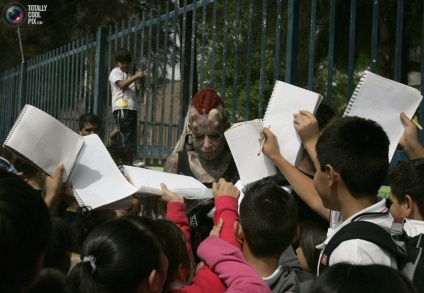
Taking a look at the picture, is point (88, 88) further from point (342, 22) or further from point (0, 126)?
point (0, 126)

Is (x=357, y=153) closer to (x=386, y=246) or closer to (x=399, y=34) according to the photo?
(x=386, y=246)

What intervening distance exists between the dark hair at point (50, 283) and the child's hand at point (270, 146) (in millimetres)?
1094

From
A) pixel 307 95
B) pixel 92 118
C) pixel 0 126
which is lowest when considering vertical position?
pixel 0 126

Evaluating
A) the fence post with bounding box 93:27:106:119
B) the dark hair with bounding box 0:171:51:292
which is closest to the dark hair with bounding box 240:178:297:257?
the dark hair with bounding box 0:171:51:292

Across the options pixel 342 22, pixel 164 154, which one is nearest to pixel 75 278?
pixel 164 154

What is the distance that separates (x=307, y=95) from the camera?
2.76 metres

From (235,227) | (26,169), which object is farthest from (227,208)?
(26,169)

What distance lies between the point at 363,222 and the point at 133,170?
3.83 ft

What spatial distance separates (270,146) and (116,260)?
1.04m

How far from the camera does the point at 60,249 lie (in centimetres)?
239

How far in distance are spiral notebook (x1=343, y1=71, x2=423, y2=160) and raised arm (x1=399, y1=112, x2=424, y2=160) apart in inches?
0.9

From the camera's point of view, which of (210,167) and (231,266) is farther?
(210,167)

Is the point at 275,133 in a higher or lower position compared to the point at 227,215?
higher

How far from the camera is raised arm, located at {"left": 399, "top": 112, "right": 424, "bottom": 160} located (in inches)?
105
